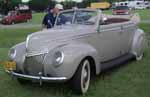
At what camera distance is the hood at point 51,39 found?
6641mm

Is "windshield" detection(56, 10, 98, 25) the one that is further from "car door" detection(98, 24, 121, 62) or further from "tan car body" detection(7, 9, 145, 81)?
"car door" detection(98, 24, 121, 62)

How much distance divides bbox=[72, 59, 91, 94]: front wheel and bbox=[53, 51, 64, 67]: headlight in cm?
43

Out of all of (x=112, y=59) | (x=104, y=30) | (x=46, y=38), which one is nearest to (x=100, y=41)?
(x=104, y=30)

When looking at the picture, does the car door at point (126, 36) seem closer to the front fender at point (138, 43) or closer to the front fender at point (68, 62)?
the front fender at point (138, 43)

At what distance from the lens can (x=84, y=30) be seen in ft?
24.2

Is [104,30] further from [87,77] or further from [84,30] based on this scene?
[87,77]

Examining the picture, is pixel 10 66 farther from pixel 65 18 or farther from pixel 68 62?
pixel 65 18

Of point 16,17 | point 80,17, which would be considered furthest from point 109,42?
point 16,17

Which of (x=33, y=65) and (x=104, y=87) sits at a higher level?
(x=33, y=65)

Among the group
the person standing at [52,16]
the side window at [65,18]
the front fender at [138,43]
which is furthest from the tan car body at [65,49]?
the person standing at [52,16]

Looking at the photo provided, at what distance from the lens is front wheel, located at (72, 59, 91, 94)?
6.54m

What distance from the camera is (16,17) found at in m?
46.0

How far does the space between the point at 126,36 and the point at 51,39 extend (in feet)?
10.2

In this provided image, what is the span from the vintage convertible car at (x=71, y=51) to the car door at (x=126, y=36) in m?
0.24
